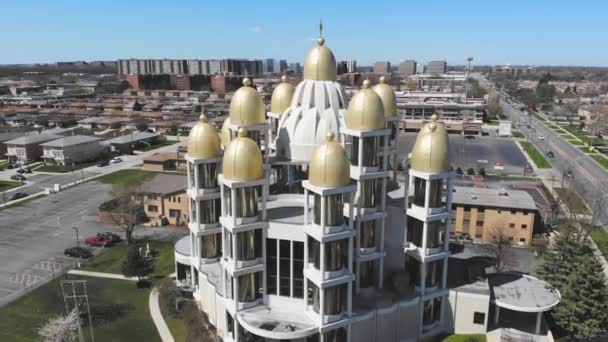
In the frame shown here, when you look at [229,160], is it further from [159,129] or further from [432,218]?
[159,129]

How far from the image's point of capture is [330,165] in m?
33.0

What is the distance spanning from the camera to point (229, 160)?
35719mm

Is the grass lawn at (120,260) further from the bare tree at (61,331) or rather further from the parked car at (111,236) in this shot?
the bare tree at (61,331)

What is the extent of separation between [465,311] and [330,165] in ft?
65.0

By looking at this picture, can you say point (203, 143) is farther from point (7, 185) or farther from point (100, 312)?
point (7, 185)

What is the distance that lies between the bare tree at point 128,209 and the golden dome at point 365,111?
40190mm

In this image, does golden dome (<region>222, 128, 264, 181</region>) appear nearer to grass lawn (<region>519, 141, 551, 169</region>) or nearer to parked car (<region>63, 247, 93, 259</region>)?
parked car (<region>63, 247, 93, 259</region>)

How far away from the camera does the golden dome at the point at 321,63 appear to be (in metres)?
42.1

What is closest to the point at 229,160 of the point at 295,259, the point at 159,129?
the point at 295,259

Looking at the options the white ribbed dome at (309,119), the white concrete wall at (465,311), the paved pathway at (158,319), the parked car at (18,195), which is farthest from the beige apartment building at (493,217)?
the parked car at (18,195)

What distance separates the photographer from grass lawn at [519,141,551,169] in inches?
4343

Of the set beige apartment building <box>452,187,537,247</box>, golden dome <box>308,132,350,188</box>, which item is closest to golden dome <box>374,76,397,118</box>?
golden dome <box>308,132,350,188</box>

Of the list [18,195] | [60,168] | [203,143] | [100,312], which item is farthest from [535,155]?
[18,195]

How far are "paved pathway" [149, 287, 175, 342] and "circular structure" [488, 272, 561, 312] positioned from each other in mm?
30393
